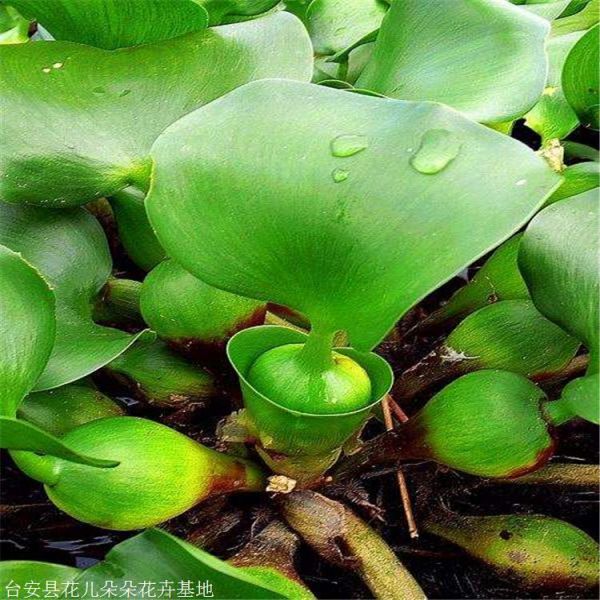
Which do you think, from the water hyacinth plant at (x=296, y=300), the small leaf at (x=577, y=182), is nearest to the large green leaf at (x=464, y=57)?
the water hyacinth plant at (x=296, y=300)

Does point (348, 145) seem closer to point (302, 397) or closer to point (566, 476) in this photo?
point (302, 397)

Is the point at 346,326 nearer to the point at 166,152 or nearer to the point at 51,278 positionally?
the point at 166,152

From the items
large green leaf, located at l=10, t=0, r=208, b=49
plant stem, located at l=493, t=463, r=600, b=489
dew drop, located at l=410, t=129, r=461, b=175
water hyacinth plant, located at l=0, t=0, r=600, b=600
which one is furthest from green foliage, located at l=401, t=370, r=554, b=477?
large green leaf, located at l=10, t=0, r=208, b=49

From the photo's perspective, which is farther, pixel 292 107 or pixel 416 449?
pixel 416 449

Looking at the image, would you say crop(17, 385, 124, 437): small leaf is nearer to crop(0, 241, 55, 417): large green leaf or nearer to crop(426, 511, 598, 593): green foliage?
crop(0, 241, 55, 417): large green leaf

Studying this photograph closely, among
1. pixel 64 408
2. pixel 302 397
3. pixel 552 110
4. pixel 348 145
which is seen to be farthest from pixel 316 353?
pixel 552 110

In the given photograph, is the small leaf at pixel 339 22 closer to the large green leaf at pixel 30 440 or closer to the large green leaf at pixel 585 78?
the large green leaf at pixel 585 78

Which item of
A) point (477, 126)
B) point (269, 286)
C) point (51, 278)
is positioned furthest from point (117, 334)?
point (477, 126)
